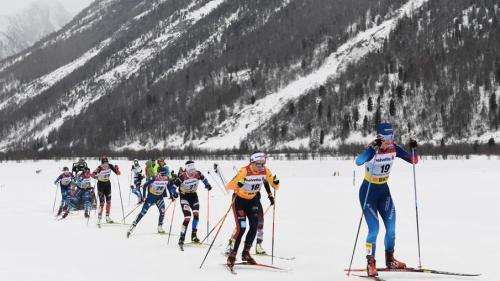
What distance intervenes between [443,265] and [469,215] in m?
9.23

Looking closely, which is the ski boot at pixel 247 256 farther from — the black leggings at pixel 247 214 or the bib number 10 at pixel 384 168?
the bib number 10 at pixel 384 168

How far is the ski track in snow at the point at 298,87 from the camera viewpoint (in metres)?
122

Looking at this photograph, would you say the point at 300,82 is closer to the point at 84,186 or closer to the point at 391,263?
the point at 84,186

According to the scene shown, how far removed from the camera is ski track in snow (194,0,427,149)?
122m

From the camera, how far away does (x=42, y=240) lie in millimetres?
14891

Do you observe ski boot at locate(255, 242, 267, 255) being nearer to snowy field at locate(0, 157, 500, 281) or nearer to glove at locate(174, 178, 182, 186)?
snowy field at locate(0, 157, 500, 281)

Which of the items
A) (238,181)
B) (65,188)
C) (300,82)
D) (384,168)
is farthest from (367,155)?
(300,82)

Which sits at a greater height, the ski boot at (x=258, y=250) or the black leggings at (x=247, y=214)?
the black leggings at (x=247, y=214)

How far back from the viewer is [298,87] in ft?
415

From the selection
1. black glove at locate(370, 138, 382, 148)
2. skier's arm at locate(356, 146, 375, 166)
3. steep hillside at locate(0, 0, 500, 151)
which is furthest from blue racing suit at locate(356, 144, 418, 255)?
steep hillside at locate(0, 0, 500, 151)

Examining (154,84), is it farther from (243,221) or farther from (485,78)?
(243,221)

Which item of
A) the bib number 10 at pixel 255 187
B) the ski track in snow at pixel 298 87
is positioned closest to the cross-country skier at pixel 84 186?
the bib number 10 at pixel 255 187

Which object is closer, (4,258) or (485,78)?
(4,258)

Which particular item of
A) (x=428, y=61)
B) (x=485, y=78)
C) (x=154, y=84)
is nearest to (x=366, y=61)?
(x=428, y=61)
